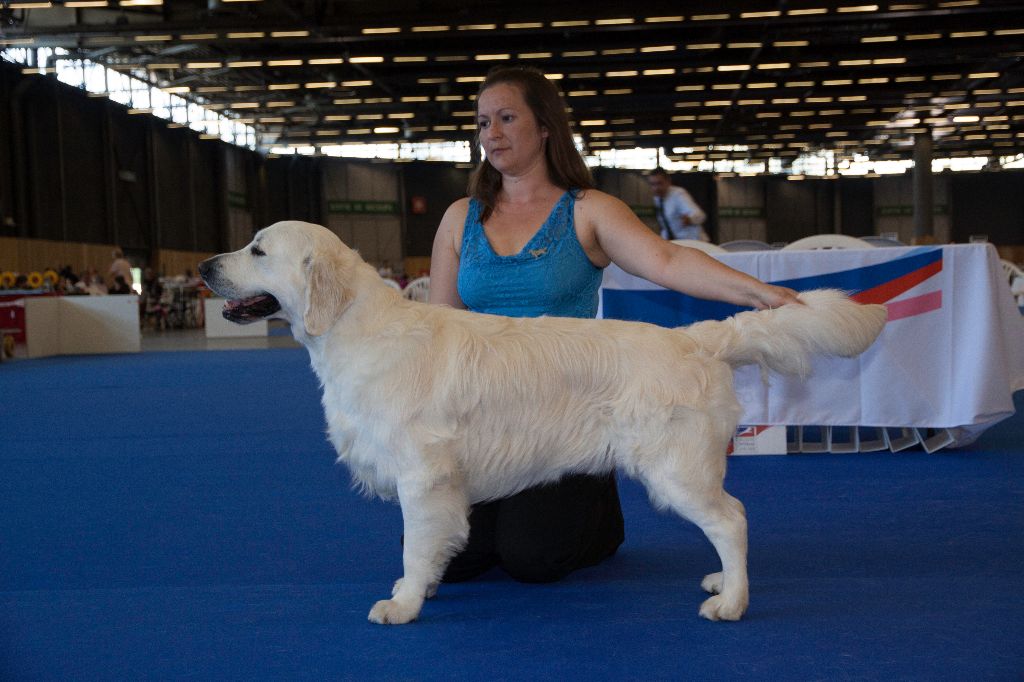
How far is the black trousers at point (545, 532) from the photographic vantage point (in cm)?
277

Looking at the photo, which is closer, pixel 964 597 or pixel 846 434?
pixel 964 597

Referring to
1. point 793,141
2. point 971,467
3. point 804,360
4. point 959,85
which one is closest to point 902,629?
point 804,360

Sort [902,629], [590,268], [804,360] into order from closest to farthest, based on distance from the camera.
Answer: [902,629], [804,360], [590,268]

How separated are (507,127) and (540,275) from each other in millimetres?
515

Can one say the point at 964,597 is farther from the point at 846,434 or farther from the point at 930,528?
the point at 846,434

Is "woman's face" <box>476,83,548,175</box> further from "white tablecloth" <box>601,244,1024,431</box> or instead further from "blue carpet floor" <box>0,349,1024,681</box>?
"white tablecloth" <box>601,244,1024,431</box>

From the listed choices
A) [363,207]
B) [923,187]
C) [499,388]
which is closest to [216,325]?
[499,388]

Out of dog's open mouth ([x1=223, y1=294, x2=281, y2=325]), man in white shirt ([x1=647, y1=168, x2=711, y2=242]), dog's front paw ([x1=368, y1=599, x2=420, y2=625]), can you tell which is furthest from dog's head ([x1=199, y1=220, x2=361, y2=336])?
man in white shirt ([x1=647, y1=168, x2=711, y2=242])

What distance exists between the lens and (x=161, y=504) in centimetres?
377

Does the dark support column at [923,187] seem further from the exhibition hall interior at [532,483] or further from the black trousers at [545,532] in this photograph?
the black trousers at [545,532]

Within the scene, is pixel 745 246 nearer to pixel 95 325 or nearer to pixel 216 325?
pixel 95 325

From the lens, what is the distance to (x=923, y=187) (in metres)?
29.5

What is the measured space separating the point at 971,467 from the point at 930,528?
3.83ft

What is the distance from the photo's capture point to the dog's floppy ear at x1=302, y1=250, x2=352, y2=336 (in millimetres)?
2428
